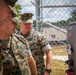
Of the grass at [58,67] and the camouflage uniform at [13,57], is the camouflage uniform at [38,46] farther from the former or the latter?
the grass at [58,67]

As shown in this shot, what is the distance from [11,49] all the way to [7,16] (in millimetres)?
362

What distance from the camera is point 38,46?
4008 mm

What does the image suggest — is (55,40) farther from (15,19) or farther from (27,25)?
(15,19)

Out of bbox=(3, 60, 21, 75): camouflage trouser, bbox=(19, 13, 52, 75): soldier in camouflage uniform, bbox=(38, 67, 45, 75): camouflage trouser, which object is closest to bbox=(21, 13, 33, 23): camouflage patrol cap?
bbox=(19, 13, 52, 75): soldier in camouflage uniform

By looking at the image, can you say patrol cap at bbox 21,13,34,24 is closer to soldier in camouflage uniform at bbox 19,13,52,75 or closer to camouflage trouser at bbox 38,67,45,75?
soldier in camouflage uniform at bbox 19,13,52,75

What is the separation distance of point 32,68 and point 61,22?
3.50 metres

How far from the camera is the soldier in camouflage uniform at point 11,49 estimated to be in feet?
6.42

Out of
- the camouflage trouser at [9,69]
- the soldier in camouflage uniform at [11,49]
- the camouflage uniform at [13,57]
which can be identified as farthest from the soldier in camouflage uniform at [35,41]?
the camouflage trouser at [9,69]

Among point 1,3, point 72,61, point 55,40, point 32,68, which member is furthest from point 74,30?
point 55,40

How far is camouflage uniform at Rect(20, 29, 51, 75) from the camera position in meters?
3.98

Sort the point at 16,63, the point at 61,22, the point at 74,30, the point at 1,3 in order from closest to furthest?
1. the point at 1,3
2. the point at 16,63
3. the point at 74,30
4. the point at 61,22

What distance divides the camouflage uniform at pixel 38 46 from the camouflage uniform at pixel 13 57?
1639 mm

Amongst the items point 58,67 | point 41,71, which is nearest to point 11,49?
point 41,71

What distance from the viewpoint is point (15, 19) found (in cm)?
207
